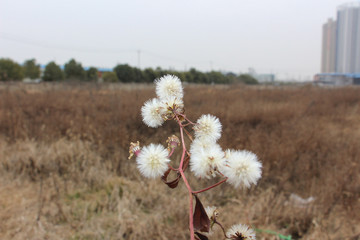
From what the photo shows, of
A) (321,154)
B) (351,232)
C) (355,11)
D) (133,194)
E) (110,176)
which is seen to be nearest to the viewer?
(351,232)

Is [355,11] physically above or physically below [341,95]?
above

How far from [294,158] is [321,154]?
47cm

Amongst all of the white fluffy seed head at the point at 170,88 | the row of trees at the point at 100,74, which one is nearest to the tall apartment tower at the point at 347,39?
the row of trees at the point at 100,74

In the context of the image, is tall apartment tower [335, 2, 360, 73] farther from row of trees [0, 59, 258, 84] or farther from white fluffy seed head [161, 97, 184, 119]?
white fluffy seed head [161, 97, 184, 119]

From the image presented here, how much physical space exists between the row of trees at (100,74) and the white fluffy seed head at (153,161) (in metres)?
0.24

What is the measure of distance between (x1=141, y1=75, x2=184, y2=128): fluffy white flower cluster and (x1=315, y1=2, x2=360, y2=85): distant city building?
26.2 meters

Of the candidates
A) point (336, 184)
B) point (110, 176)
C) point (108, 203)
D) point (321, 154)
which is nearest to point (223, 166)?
point (108, 203)

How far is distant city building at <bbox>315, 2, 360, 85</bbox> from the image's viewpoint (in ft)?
78.5

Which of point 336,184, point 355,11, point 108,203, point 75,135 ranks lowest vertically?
point 108,203

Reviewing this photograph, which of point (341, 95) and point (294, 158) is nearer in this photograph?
point (294, 158)

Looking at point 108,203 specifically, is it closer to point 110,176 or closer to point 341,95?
point 110,176

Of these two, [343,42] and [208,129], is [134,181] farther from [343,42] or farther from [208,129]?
[343,42]

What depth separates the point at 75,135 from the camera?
406cm

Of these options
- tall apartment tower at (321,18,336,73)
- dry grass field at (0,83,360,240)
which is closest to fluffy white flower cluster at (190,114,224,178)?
dry grass field at (0,83,360,240)
